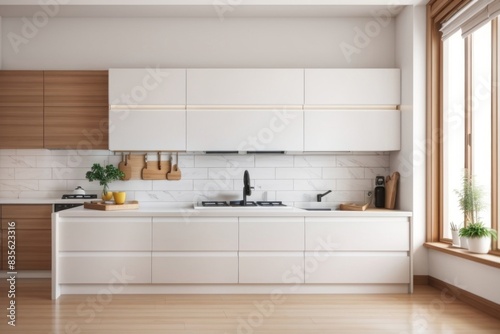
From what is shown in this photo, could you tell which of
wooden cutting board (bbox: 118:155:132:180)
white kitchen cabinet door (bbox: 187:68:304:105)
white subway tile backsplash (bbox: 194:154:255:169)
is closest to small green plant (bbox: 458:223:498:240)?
white kitchen cabinet door (bbox: 187:68:304:105)

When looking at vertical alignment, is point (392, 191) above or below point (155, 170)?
below

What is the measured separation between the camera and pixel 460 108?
4.44 meters

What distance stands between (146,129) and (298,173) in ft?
5.36

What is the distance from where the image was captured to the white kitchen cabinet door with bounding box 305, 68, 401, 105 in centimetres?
486

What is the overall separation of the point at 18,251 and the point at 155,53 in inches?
95.1

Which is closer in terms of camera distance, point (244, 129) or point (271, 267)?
point (271, 267)

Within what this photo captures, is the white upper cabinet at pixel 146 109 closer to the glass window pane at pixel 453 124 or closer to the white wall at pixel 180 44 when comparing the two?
the white wall at pixel 180 44

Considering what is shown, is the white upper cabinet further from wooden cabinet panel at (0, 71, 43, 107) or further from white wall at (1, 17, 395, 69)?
wooden cabinet panel at (0, 71, 43, 107)

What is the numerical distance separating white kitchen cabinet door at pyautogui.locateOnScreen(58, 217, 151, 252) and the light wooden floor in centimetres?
43

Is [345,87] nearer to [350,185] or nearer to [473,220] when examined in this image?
[350,185]

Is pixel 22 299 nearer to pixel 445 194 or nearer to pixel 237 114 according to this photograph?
pixel 237 114

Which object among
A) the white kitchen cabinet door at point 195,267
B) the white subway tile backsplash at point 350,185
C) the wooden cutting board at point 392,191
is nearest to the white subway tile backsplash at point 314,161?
the white subway tile backsplash at point 350,185

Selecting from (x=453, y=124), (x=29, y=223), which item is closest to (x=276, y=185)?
(x=453, y=124)

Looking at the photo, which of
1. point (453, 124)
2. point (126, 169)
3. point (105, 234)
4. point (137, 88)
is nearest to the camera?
point (105, 234)
